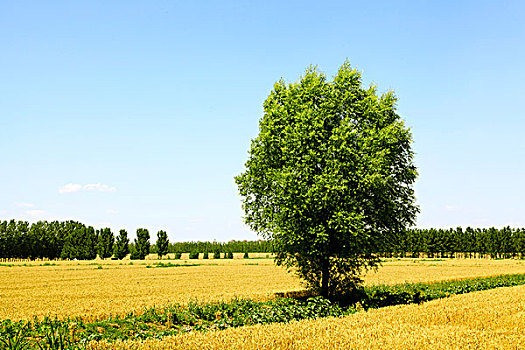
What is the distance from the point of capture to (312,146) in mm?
22844

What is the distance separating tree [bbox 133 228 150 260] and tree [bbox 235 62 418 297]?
341ft

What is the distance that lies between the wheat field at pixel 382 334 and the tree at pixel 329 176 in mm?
5557

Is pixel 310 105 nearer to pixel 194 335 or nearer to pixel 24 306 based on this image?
pixel 194 335

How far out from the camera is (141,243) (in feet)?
400

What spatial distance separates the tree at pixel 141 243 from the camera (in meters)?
121

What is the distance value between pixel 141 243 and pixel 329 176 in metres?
109

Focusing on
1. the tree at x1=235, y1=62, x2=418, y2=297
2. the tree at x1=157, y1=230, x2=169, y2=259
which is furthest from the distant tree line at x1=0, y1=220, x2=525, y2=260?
the tree at x1=235, y1=62, x2=418, y2=297

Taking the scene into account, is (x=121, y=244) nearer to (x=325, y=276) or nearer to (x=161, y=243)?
(x=161, y=243)

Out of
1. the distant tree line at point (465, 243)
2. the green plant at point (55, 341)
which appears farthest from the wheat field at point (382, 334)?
the distant tree line at point (465, 243)

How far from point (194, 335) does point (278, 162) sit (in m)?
12.0

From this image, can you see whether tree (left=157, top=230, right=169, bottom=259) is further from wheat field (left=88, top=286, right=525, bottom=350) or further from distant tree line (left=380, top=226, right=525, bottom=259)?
wheat field (left=88, top=286, right=525, bottom=350)

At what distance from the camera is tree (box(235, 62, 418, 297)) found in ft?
72.4

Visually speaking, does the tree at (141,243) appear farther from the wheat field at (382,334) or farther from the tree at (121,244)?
the wheat field at (382,334)

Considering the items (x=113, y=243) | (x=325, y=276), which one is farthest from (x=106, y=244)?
(x=325, y=276)
